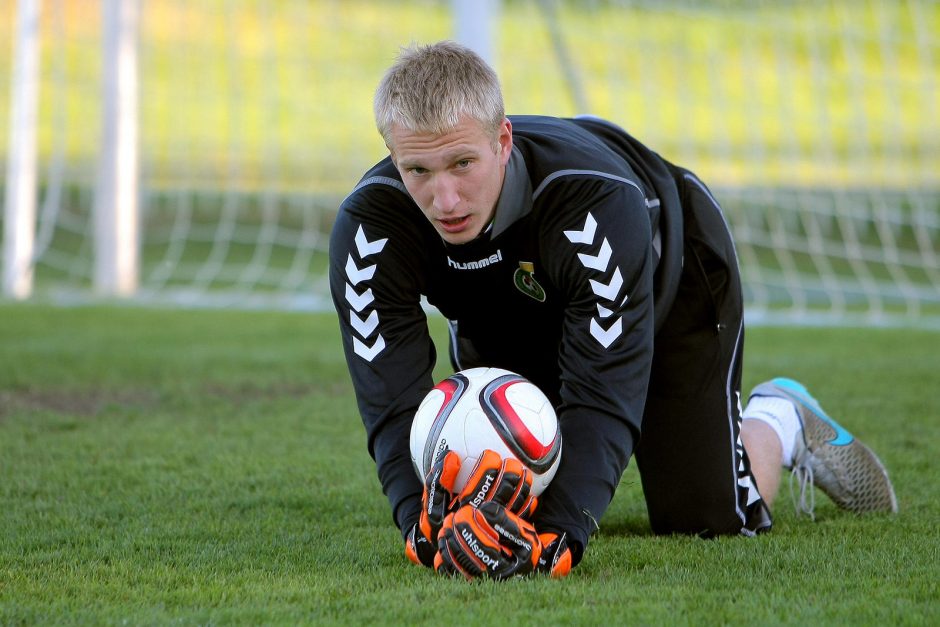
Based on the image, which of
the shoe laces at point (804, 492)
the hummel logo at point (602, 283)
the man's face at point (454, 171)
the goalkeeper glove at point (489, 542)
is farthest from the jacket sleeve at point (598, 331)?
the shoe laces at point (804, 492)

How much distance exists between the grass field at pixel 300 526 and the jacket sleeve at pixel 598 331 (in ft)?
0.79

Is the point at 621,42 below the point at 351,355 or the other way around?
the other way around

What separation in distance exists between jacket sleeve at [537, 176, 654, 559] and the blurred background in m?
6.52

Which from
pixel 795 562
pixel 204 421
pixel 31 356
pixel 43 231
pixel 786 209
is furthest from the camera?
pixel 786 209

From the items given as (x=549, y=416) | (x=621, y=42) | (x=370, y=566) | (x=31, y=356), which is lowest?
(x=31, y=356)

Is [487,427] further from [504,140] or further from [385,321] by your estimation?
[504,140]

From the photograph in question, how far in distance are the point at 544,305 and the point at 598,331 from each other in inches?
13.2

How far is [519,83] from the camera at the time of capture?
49.2 ft

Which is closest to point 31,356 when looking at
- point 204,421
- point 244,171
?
point 204,421

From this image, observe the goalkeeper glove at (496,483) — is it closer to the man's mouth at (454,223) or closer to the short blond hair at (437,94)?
the man's mouth at (454,223)

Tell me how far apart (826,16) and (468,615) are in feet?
35.5

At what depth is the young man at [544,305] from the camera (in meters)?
2.98

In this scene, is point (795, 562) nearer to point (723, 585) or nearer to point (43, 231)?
point (723, 585)

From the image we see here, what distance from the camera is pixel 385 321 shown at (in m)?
3.32
